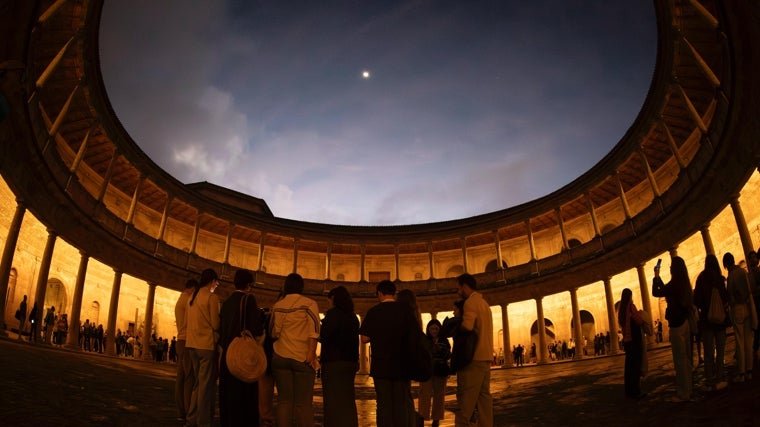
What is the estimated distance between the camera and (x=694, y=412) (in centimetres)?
675

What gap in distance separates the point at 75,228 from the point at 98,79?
6299mm

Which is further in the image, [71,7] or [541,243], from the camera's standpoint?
[541,243]

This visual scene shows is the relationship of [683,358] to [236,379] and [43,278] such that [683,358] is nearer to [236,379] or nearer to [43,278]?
[236,379]

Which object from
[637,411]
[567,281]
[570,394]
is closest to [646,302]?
[567,281]

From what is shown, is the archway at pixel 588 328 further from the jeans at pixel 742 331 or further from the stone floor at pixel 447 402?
the jeans at pixel 742 331

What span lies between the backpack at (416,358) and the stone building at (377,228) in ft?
14.4

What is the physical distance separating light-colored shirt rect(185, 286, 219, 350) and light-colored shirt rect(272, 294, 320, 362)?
3.47ft

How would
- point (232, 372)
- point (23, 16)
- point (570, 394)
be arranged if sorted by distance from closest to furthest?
point (232, 372) → point (570, 394) → point (23, 16)

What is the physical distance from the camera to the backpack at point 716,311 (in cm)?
793

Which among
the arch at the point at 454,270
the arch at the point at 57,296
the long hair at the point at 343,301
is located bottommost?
the long hair at the point at 343,301

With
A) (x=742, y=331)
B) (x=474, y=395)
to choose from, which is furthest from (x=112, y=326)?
(x=742, y=331)

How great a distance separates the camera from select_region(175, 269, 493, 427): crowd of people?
5.42 meters

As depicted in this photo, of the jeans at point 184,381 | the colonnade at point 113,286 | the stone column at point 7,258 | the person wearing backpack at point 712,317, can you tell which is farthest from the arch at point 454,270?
the jeans at point 184,381

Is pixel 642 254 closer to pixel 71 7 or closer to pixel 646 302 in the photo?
pixel 646 302
